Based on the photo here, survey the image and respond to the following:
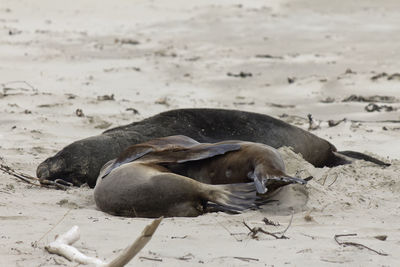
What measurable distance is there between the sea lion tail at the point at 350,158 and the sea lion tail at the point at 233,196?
1694mm

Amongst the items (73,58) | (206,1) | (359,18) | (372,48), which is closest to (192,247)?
(73,58)

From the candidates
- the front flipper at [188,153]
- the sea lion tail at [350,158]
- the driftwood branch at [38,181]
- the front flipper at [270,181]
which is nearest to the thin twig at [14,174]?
the driftwood branch at [38,181]

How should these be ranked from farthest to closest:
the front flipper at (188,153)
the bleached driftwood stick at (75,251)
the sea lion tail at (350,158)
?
the sea lion tail at (350,158)
the front flipper at (188,153)
the bleached driftwood stick at (75,251)

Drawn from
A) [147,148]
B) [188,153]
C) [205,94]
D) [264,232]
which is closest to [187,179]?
[188,153]

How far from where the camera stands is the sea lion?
480 cm

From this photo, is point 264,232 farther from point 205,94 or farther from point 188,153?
point 205,94

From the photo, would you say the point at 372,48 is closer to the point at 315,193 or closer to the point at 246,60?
the point at 246,60

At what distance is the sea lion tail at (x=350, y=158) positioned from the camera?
6438 millimetres

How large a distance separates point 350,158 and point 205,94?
4.15 m

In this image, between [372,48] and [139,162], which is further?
[372,48]

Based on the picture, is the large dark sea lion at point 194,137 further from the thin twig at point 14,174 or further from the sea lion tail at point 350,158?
the thin twig at point 14,174

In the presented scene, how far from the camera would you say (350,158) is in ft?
21.4

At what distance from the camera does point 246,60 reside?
42.5 ft

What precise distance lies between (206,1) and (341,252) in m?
18.2
